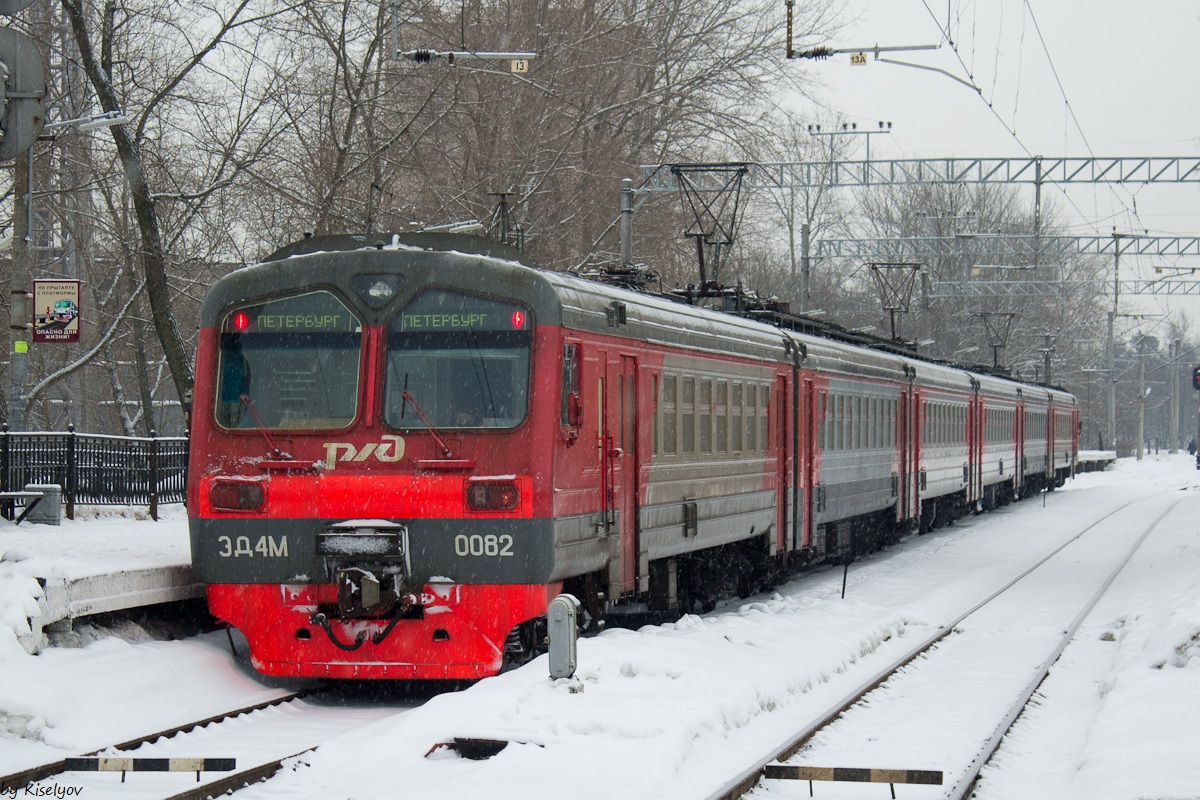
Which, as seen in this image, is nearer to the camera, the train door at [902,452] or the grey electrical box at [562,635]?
the grey electrical box at [562,635]

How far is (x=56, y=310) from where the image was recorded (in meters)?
19.3

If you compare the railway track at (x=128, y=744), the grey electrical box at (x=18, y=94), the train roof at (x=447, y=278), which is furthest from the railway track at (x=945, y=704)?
the grey electrical box at (x=18, y=94)

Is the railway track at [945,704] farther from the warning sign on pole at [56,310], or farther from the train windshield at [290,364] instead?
the warning sign on pole at [56,310]

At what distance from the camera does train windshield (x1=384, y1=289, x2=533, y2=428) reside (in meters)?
10.5

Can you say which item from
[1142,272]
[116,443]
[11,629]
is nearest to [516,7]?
[116,443]

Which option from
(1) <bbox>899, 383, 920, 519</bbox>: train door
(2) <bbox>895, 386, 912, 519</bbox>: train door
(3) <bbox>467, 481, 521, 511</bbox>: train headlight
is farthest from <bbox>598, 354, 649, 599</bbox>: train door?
(1) <bbox>899, 383, 920, 519</bbox>: train door

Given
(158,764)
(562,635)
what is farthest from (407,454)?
(158,764)

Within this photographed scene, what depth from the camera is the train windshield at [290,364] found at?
35.1 feet

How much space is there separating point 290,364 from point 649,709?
3.64 meters

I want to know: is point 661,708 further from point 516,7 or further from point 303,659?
point 516,7

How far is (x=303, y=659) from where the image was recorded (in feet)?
34.3

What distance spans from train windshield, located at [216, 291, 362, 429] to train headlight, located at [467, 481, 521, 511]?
1.01m

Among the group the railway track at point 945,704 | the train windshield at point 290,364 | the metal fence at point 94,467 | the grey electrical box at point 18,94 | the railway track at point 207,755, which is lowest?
the railway track at point 945,704

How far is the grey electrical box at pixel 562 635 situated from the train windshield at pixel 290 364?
2338 millimetres
